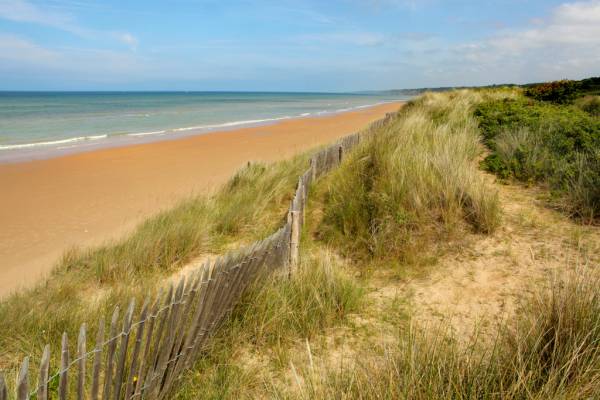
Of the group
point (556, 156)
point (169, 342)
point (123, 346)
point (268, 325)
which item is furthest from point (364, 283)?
point (556, 156)

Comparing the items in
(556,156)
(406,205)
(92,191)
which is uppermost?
(556,156)

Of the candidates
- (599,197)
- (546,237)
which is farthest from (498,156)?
(546,237)

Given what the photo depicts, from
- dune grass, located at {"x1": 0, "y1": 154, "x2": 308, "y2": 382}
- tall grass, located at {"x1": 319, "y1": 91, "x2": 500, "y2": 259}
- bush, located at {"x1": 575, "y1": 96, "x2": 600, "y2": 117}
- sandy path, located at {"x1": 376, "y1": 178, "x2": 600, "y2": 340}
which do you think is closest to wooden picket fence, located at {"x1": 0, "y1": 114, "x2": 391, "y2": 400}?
dune grass, located at {"x1": 0, "y1": 154, "x2": 308, "y2": 382}

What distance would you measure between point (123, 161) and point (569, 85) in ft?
63.9

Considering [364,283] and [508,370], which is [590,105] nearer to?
[364,283]

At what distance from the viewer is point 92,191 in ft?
31.3

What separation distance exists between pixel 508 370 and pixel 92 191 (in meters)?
9.52

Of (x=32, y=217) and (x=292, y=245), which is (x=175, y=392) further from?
(x=32, y=217)

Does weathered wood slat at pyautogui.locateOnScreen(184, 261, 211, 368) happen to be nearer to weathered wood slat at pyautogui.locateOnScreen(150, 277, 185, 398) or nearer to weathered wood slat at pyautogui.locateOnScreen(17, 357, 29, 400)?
weathered wood slat at pyautogui.locateOnScreen(150, 277, 185, 398)

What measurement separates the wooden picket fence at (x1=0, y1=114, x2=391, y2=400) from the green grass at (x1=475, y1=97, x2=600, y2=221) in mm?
3846

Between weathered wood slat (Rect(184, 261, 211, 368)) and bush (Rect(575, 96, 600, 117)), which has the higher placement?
bush (Rect(575, 96, 600, 117))

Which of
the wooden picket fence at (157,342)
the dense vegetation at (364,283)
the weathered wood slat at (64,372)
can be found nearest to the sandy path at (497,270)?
the dense vegetation at (364,283)

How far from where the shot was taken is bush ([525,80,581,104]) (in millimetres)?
16656

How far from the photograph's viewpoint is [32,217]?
761 cm
